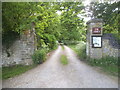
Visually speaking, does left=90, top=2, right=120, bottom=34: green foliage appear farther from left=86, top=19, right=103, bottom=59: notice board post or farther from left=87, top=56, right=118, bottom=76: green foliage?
left=87, top=56, right=118, bottom=76: green foliage

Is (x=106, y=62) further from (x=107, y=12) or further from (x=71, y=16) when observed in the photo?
(x=71, y=16)

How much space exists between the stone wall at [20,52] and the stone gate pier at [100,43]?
3.93m

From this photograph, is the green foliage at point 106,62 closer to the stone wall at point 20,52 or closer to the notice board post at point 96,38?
the notice board post at point 96,38

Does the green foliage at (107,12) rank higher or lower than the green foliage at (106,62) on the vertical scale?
higher

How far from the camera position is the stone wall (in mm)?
5340

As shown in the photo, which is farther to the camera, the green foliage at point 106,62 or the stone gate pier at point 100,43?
the stone gate pier at point 100,43

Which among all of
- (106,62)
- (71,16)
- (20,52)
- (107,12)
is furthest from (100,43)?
(71,16)

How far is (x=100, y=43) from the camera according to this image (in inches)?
200

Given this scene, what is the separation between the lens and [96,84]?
3004 mm

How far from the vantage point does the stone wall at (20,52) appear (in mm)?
5340

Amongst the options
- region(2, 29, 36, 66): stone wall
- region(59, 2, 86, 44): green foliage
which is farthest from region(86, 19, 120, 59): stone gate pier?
region(2, 29, 36, 66): stone wall

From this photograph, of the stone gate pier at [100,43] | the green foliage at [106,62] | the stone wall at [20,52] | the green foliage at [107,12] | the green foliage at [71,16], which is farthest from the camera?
the green foliage at [71,16]

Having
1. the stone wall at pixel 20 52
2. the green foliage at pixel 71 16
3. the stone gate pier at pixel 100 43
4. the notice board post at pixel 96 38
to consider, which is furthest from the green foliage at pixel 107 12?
the stone wall at pixel 20 52

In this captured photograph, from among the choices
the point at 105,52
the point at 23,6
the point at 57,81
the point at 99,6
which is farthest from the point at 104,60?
the point at 23,6
